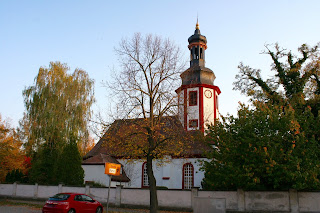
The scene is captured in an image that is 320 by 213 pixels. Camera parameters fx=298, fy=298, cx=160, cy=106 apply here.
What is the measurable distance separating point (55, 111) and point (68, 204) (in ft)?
54.3

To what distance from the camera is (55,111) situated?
29.9 meters

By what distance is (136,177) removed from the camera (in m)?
31.3

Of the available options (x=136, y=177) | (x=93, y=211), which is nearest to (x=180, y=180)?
(x=136, y=177)

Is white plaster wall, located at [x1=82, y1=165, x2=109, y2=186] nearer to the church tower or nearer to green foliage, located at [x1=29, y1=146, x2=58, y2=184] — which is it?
green foliage, located at [x1=29, y1=146, x2=58, y2=184]

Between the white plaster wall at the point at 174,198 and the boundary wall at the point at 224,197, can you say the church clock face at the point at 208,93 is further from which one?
the white plaster wall at the point at 174,198

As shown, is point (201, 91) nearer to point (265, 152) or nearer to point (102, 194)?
point (102, 194)

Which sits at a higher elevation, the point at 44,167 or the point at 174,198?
the point at 44,167

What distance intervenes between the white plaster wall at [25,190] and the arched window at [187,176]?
14145mm

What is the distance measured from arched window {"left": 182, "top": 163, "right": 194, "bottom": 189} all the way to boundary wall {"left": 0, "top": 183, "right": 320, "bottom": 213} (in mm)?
8293

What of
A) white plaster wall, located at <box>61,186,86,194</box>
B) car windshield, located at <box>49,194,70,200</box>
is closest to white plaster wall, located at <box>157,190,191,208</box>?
white plaster wall, located at <box>61,186,86,194</box>

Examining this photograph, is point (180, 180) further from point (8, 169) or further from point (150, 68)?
point (8, 169)

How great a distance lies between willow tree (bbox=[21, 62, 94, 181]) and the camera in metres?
29.1

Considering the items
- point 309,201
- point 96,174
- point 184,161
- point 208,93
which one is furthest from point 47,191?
point 309,201

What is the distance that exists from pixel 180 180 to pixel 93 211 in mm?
14403
